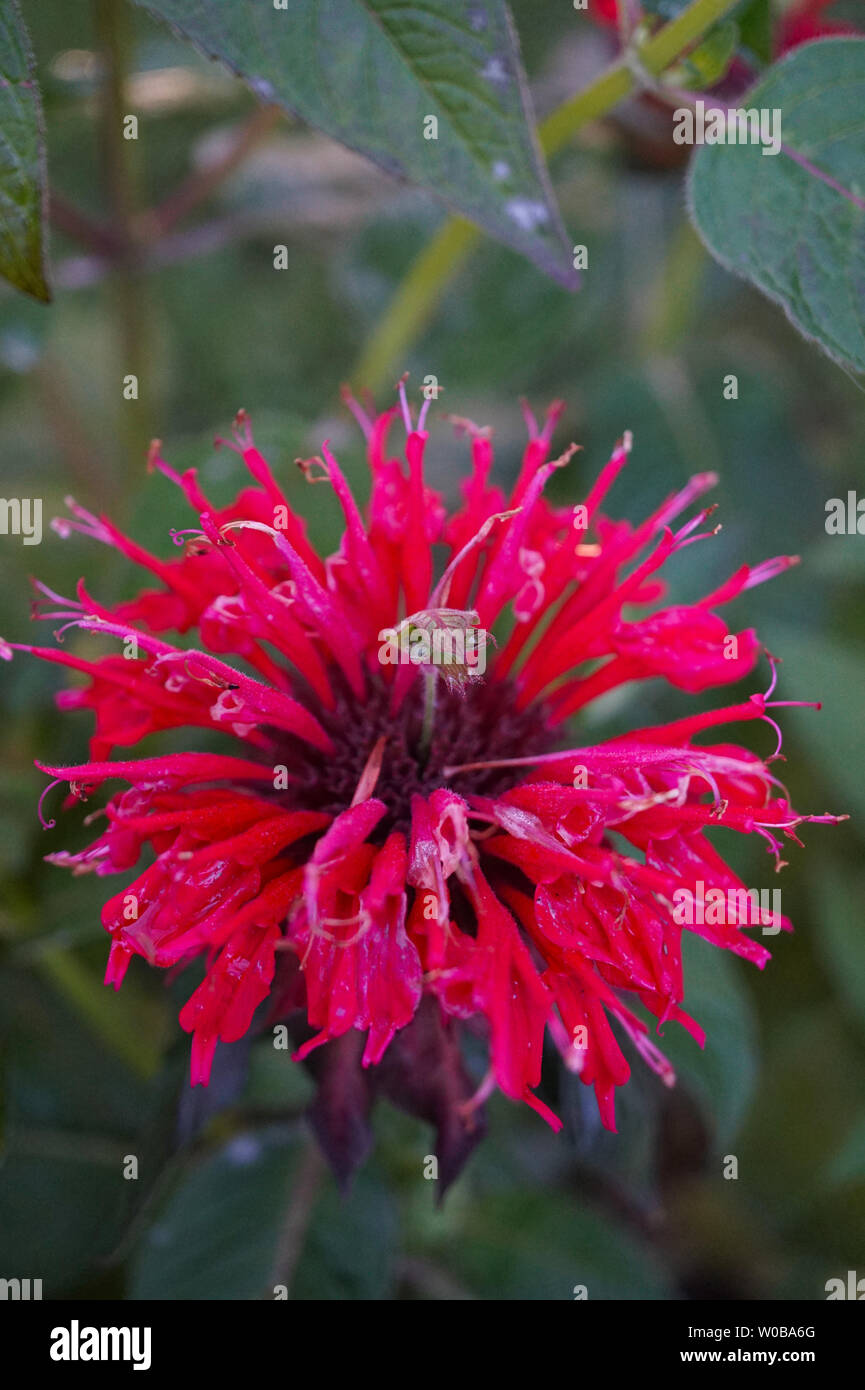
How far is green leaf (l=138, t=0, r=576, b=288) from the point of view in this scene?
1.45 feet

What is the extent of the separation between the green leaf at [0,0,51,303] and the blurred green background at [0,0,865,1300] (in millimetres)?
282

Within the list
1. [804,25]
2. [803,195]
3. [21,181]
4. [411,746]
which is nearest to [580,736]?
[411,746]

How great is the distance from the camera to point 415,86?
465 mm

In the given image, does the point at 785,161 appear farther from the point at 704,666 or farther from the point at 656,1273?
the point at 656,1273

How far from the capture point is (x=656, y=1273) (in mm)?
820

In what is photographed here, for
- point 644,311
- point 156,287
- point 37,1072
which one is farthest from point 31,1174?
point 644,311

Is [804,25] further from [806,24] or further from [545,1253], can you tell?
[545,1253]

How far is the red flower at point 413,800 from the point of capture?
46cm

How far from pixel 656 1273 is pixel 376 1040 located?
509 millimetres

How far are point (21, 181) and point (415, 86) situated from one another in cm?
17

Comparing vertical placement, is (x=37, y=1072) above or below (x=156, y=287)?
below

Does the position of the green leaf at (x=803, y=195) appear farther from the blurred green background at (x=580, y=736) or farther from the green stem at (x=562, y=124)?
the blurred green background at (x=580, y=736)
